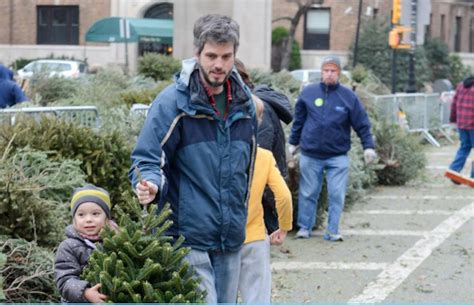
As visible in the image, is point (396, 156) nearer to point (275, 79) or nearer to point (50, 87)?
point (275, 79)

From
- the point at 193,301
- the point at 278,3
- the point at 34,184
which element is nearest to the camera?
the point at 193,301

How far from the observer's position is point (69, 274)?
5.16 meters

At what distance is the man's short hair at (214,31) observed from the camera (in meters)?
5.02

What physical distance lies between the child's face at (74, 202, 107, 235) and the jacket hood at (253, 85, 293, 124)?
1.98 m

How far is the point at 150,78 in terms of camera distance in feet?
59.7

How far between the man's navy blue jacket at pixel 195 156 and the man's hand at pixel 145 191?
9.4 inches

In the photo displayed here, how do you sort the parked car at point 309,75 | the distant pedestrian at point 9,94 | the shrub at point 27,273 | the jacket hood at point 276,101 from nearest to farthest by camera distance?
1. the shrub at point 27,273
2. the jacket hood at point 276,101
3. the distant pedestrian at point 9,94
4. the parked car at point 309,75

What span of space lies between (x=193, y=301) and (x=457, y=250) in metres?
6.43

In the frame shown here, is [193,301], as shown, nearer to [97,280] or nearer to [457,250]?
[97,280]

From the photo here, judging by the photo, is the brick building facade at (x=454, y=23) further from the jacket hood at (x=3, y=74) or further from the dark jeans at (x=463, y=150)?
the jacket hood at (x=3, y=74)

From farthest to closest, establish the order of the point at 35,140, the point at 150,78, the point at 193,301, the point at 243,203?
the point at 150,78 < the point at 35,140 < the point at 243,203 < the point at 193,301

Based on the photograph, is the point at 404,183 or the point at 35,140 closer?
the point at 35,140

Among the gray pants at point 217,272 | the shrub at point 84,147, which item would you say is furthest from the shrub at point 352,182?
the gray pants at point 217,272

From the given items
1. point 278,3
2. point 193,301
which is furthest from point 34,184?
point 278,3
